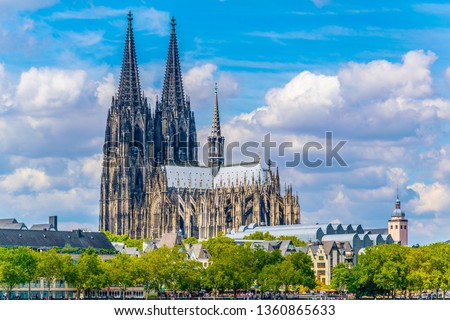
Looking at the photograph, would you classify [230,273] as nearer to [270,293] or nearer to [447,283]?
[270,293]

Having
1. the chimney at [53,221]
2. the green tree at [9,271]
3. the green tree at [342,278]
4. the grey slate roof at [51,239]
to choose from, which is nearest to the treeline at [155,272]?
the green tree at [9,271]

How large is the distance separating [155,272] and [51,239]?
74.3 feet

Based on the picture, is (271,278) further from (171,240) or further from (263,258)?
(171,240)

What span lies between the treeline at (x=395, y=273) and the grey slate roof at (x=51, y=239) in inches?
1312

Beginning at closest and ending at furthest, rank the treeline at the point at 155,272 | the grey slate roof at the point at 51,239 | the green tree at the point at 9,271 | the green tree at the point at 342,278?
1. the green tree at the point at 9,271
2. the treeline at the point at 155,272
3. the green tree at the point at 342,278
4. the grey slate roof at the point at 51,239

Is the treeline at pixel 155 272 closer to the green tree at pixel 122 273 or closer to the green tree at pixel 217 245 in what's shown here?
the green tree at pixel 122 273

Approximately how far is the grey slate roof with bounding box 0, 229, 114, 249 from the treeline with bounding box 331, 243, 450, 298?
33.3 meters

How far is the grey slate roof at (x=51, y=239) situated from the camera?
147125 mm

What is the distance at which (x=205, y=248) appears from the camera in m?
164

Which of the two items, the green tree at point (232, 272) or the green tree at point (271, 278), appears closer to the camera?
the green tree at point (232, 272)

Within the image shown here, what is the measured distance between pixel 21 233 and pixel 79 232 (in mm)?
10254
